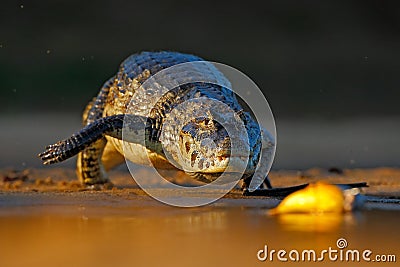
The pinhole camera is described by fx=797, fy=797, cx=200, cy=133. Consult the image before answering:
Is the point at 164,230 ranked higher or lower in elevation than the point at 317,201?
lower

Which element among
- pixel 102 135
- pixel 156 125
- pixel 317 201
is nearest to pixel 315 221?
pixel 317 201

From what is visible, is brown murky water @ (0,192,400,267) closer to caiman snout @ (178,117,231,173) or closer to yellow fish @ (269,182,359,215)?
yellow fish @ (269,182,359,215)

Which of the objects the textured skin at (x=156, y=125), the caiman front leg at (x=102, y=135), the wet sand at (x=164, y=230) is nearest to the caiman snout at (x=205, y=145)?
the textured skin at (x=156, y=125)

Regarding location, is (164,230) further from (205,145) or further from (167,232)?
(205,145)

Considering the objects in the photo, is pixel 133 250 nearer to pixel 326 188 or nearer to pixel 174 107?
pixel 326 188

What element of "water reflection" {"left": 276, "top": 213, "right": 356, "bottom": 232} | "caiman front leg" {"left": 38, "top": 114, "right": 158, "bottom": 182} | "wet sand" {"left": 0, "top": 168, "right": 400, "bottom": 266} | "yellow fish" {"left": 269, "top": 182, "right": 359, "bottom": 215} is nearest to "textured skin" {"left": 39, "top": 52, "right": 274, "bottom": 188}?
"caiman front leg" {"left": 38, "top": 114, "right": 158, "bottom": 182}

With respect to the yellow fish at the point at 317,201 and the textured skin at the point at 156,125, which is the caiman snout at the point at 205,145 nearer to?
the textured skin at the point at 156,125
